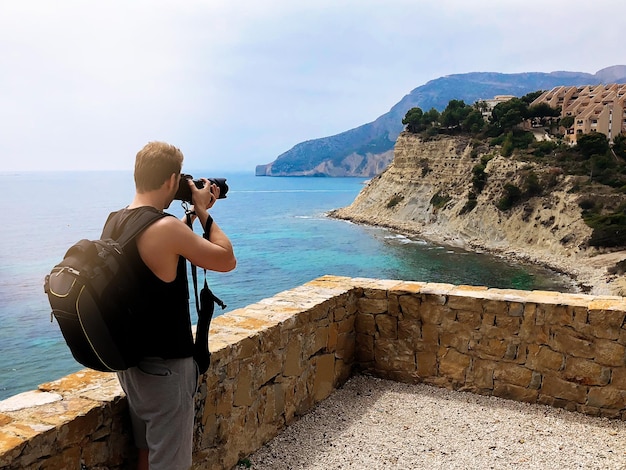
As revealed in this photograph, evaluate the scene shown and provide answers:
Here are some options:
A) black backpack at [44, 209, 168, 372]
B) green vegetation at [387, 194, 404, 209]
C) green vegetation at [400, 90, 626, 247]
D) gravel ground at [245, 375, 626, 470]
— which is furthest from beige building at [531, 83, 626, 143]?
black backpack at [44, 209, 168, 372]

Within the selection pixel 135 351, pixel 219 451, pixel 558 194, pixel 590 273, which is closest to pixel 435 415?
pixel 219 451

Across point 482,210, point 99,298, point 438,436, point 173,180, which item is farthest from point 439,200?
point 99,298

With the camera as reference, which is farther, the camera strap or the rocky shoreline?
the rocky shoreline

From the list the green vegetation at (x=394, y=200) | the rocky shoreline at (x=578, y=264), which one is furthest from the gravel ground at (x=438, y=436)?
the green vegetation at (x=394, y=200)

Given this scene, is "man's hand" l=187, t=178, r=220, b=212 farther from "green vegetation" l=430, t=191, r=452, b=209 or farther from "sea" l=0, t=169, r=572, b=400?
"green vegetation" l=430, t=191, r=452, b=209

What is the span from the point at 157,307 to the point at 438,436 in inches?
100

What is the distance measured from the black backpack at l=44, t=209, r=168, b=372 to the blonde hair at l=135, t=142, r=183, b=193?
0.12m

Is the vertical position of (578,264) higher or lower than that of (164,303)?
lower

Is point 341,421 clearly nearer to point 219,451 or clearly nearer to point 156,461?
point 219,451

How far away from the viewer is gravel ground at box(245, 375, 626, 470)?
10.8ft

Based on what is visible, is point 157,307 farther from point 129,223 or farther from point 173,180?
point 173,180

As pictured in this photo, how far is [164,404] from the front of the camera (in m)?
2.02

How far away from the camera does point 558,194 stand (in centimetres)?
3491

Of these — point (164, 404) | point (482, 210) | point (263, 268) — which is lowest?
point (263, 268)
